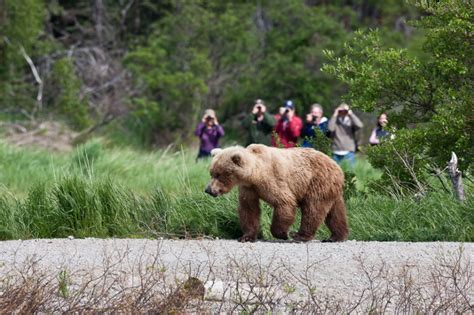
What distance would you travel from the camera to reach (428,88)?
488 inches

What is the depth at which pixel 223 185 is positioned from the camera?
989cm

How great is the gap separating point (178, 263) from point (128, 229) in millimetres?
2458

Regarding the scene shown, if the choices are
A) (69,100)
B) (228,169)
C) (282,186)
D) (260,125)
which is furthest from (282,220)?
(69,100)

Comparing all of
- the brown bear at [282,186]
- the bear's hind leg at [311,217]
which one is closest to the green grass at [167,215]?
the brown bear at [282,186]

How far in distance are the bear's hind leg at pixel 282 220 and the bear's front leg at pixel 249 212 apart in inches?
6.9

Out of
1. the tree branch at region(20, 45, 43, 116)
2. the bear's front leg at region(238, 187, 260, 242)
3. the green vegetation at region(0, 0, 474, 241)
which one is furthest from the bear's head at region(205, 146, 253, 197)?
the tree branch at region(20, 45, 43, 116)

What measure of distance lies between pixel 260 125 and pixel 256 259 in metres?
9.67

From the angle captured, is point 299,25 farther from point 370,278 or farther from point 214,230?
point 370,278

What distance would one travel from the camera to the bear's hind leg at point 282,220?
980cm

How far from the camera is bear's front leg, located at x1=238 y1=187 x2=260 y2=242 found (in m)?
9.91

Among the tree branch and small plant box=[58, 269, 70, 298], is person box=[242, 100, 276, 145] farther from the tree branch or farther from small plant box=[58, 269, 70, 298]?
small plant box=[58, 269, 70, 298]

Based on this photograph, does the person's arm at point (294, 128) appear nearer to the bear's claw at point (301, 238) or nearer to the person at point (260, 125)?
the person at point (260, 125)

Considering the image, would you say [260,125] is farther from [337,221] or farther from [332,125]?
[337,221]

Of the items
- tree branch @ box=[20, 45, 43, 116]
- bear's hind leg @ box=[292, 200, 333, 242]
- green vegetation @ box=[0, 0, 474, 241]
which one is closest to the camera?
bear's hind leg @ box=[292, 200, 333, 242]
